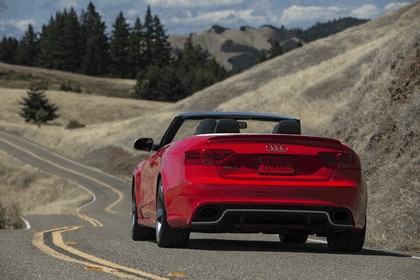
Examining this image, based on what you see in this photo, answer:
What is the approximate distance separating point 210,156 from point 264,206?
0.78 m

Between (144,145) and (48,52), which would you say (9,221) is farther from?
(48,52)

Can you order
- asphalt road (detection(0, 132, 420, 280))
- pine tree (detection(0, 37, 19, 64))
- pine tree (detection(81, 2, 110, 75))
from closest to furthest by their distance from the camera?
asphalt road (detection(0, 132, 420, 280)) → pine tree (detection(81, 2, 110, 75)) → pine tree (detection(0, 37, 19, 64))

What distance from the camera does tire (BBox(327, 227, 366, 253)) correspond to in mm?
10117

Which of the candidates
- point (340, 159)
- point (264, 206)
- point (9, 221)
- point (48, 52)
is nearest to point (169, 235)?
point (264, 206)

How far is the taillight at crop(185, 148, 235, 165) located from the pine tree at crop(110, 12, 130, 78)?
Result: 182853mm

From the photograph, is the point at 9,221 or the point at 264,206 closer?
the point at 264,206

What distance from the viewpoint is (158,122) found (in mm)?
87375

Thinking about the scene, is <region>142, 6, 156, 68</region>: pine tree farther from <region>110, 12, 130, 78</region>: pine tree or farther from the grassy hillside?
the grassy hillside

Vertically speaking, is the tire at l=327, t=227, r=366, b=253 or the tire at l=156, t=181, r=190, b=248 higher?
the tire at l=156, t=181, r=190, b=248

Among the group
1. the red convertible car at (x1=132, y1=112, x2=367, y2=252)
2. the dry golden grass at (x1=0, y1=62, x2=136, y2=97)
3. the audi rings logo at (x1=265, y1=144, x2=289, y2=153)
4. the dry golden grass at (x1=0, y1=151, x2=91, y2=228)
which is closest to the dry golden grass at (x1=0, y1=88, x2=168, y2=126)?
the dry golden grass at (x1=0, y1=62, x2=136, y2=97)

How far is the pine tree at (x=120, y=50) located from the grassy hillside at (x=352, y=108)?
55425mm

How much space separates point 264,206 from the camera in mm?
9281

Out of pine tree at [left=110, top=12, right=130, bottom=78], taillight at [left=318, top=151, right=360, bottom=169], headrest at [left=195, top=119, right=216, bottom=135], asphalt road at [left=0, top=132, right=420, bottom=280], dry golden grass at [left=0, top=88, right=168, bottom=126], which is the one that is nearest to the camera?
asphalt road at [left=0, top=132, right=420, bottom=280]

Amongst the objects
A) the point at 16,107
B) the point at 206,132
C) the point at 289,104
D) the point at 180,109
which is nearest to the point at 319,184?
the point at 206,132
